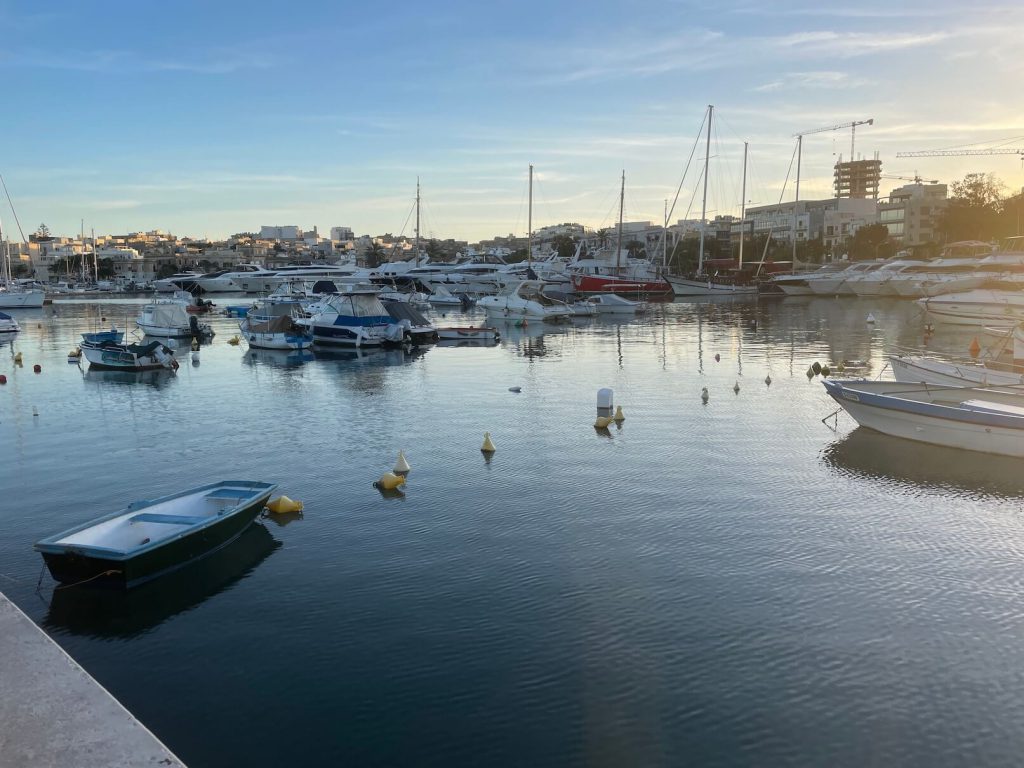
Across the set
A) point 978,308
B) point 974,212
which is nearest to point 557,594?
point 978,308

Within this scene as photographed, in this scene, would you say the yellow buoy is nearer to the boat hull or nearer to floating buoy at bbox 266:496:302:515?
floating buoy at bbox 266:496:302:515

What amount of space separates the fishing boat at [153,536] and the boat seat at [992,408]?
16760 millimetres

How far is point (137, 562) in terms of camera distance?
38.4 feet

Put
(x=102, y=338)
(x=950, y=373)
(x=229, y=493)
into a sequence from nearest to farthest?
(x=229, y=493), (x=950, y=373), (x=102, y=338)

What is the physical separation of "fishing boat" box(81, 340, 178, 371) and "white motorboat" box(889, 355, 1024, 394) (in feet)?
104

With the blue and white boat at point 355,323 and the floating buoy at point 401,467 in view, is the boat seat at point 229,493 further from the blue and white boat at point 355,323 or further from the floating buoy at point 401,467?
the blue and white boat at point 355,323

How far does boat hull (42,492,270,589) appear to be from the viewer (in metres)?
11.5

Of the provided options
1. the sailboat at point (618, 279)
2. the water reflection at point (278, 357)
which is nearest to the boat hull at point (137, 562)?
the water reflection at point (278, 357)

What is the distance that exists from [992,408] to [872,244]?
423 feet

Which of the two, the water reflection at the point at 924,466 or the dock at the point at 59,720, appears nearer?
the dock at the point at 59,720

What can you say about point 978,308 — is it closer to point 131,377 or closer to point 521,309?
point 521,309

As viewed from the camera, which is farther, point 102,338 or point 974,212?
point 974,212

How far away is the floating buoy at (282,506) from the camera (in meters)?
15.3

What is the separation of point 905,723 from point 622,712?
121 inches
